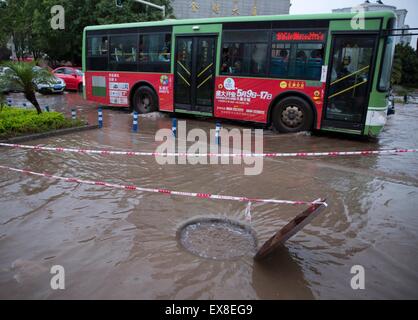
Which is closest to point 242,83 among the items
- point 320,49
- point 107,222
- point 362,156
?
point 320,49

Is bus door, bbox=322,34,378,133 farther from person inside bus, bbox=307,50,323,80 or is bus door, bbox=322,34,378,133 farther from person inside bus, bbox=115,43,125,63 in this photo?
person inside bus, bbox=115,43,125,63

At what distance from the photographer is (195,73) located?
38.2 feet

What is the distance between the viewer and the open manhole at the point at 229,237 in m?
3.49

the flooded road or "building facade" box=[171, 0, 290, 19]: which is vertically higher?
"building facade" box=[171, 0, 290, 19]

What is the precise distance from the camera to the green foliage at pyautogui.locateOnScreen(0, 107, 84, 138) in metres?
8.48

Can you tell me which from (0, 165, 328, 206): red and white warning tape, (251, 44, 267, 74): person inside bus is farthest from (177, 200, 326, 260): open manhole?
(251, 44, 267, 74): person inside bus

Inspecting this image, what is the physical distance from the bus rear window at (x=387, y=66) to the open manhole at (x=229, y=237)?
643 centimetres

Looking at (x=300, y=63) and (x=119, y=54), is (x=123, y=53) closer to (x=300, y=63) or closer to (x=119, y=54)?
(x=119, y=54)

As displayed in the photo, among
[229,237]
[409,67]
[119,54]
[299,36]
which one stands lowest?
[229,237]

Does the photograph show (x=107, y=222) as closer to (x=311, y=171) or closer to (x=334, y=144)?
(x=311, y=171)


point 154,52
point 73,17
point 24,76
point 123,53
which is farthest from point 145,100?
point 73,17

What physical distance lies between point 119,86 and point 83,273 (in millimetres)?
11278

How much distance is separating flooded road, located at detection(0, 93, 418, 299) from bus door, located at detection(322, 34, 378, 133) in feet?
6.13

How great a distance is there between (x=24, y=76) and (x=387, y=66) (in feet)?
30.4
